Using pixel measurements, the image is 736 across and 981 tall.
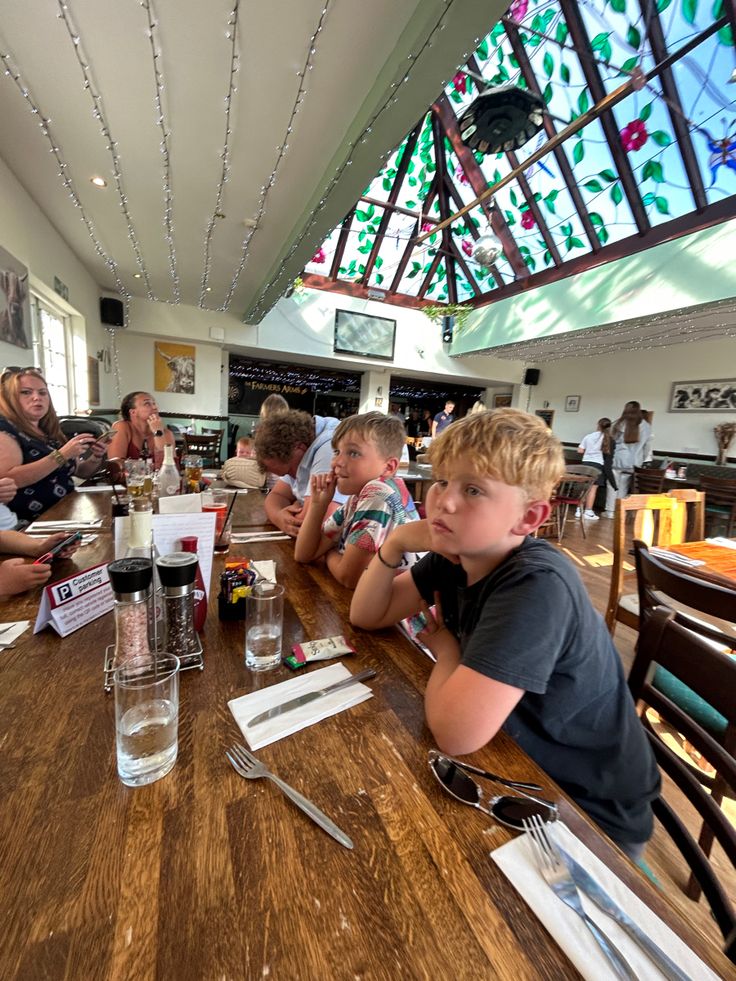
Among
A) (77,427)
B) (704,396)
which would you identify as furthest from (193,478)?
(704,396)

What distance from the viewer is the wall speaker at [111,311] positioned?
247 inches

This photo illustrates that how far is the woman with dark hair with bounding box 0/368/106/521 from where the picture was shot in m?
2.17

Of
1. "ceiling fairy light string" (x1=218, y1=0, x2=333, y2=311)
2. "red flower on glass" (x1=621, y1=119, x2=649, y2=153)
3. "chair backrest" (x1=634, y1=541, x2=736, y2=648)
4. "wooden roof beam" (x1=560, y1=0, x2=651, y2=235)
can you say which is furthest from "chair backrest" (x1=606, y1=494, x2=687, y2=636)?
"red flower on glass" (x1=621, y1=119, x2=649, y2=153)

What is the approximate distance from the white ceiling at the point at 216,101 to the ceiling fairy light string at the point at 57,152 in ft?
0.05

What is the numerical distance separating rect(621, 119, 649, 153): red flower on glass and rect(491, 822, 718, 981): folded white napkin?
764 cm

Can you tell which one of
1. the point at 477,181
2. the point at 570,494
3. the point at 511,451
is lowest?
the point at 570,494

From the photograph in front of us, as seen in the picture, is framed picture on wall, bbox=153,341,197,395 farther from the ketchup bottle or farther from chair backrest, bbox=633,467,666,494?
chair backrest, bbox=633,467,666,494

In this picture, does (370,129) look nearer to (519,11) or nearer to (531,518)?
(531,518)

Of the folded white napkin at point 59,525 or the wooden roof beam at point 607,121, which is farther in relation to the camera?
the wooden roof beam at point 607,121

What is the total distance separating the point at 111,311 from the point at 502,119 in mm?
5806

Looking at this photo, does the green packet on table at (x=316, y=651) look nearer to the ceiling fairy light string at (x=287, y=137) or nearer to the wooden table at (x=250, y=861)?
the wooden table at (x=250, y=861)

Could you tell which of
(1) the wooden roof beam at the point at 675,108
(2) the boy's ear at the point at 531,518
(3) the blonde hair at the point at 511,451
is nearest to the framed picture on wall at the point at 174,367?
(1) the wooden roof beam at the point at 675,108

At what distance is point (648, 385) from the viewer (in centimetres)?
788

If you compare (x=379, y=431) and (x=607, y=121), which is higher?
(x=607, y=121)
